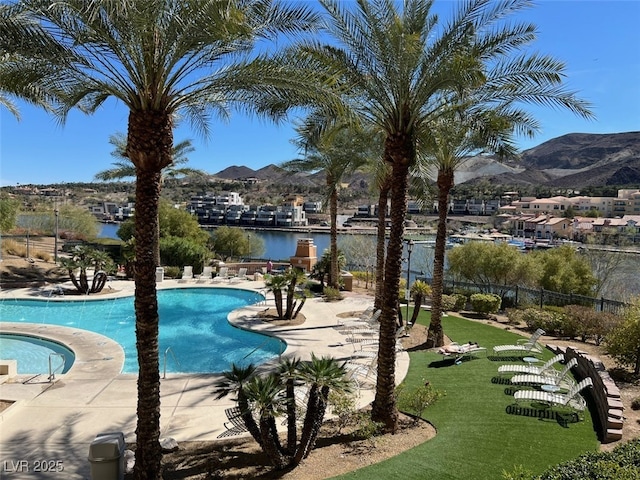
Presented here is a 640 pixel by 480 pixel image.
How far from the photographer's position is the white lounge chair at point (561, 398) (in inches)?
329

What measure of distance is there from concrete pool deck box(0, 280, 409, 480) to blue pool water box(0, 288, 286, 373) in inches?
46.2

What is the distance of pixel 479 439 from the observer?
7453mm

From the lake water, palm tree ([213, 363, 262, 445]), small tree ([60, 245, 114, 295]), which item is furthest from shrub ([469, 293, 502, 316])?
the lake water

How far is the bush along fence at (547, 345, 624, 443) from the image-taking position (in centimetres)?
741

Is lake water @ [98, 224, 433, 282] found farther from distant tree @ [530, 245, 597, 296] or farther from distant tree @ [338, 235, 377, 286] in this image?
distant tree @ [530, 245, 597, 296]

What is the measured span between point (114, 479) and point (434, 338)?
409 inches

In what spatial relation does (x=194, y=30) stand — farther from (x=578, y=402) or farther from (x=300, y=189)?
(x=300, y=189)

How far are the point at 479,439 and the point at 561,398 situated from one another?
2237 mm

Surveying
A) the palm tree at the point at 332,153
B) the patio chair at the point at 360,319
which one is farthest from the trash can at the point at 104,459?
the patio chair at the point at 360,319

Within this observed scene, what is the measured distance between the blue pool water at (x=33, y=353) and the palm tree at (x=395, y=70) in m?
9.04

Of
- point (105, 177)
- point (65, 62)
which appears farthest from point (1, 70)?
point (105, 177)

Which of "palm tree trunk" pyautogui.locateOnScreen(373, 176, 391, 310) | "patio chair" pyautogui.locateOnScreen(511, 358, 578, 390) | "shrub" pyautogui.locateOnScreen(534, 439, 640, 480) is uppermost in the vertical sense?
"palm tree trunk" pyautogui.locateOnScreen(373, 176, 391, 310)

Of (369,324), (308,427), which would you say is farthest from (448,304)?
(308,427)

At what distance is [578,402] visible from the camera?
853 centimetres
